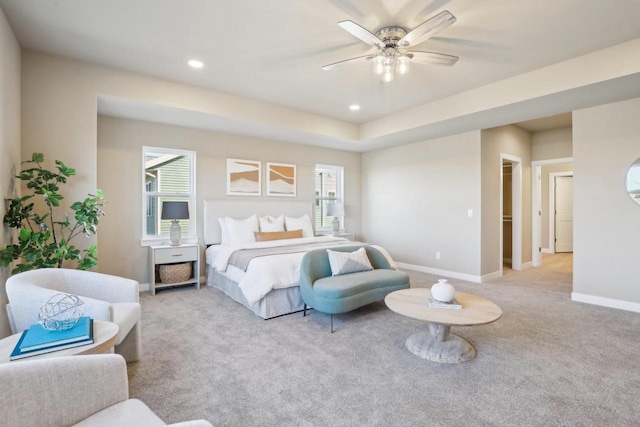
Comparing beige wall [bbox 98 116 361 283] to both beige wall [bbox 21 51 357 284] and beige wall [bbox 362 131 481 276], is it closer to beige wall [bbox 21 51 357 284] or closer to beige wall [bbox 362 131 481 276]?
beige wall [bbox 21 51 357 284]

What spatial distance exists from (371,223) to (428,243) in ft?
4.88

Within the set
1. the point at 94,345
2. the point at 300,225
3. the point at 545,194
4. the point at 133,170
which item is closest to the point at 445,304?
the point at 94,345

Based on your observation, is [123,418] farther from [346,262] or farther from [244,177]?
[244,177]

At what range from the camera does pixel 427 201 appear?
19.5 ft

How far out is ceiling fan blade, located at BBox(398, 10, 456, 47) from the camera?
2.19 m

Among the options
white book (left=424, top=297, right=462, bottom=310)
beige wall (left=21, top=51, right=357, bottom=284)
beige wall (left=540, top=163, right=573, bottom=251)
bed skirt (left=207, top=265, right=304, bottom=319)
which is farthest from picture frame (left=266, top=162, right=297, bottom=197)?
beige wall (left=540, top=163, right=573, bottom=251)

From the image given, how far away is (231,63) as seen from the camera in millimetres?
3473

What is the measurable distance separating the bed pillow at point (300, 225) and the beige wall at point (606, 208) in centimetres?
397

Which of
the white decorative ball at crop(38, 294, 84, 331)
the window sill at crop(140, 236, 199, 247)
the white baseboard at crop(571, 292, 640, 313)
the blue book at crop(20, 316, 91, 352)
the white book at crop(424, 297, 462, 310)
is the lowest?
the white baseboard at crop(571, 292, 640, 313)

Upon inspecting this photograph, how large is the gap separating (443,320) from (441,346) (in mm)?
416

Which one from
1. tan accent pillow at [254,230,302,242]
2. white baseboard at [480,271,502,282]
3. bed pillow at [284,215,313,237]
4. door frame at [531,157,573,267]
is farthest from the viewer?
door frame at [531,157,573,267]

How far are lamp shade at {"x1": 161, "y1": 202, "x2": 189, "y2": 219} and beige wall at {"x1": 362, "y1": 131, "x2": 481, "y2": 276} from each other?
4004mm

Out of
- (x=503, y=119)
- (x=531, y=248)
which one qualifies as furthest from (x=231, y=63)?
(x=531, y=248)

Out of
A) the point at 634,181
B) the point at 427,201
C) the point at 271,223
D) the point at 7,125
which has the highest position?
the point at 7,125
